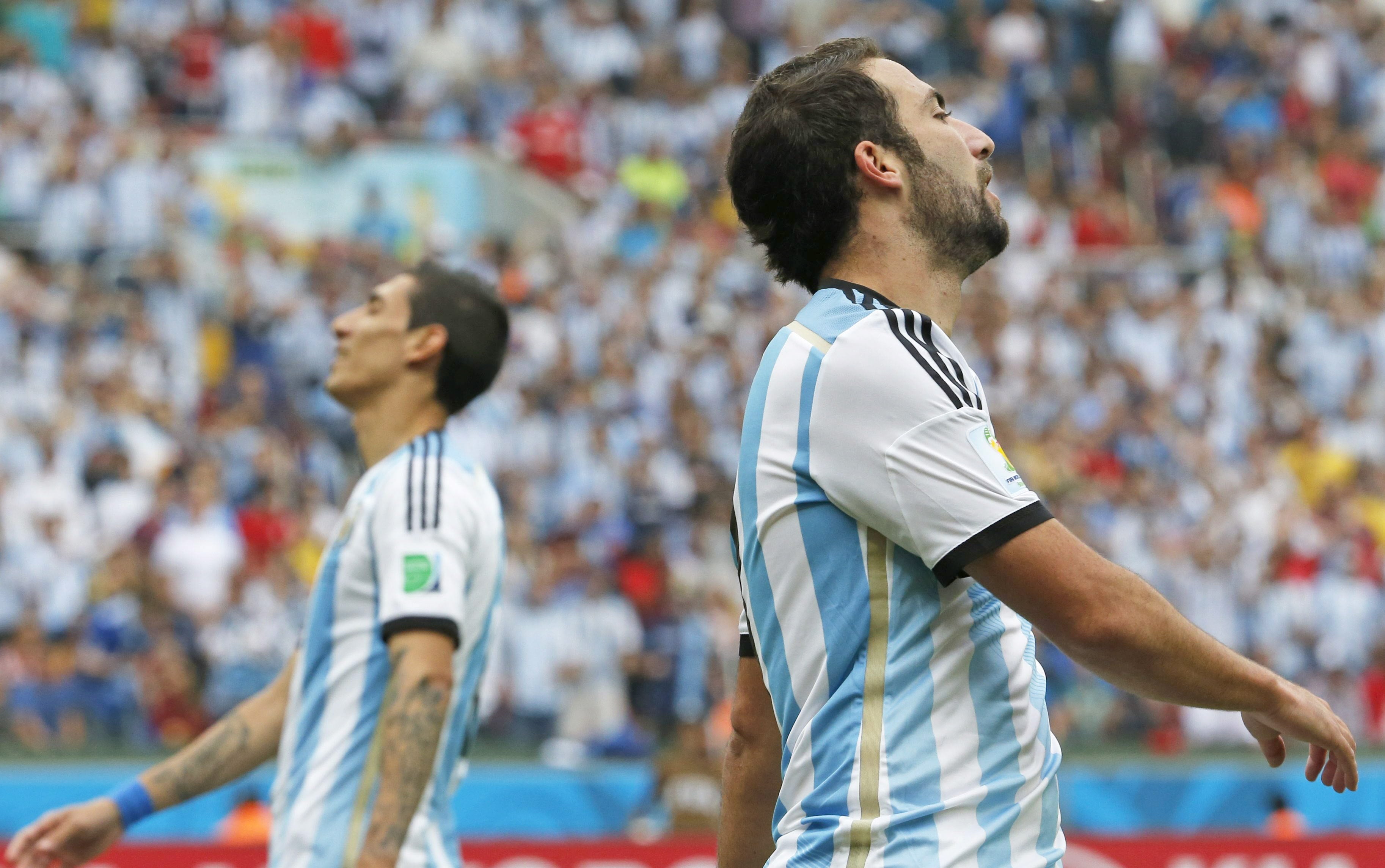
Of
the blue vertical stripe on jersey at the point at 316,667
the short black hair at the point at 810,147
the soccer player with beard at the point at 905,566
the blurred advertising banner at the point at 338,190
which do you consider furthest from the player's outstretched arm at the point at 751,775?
the blurred advertising banner at the point at 338,190

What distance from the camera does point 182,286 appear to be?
14203 millimetres

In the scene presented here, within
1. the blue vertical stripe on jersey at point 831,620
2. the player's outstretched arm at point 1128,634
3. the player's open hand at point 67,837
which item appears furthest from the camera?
the player's open hand at point 67,837

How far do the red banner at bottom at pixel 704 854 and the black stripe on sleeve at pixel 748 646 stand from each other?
206 inches

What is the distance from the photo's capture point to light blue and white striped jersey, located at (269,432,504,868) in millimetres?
3877

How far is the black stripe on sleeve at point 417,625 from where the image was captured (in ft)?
12.6

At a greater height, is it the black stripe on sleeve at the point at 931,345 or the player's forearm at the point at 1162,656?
the black stripe on sleeve at the point at 931,345

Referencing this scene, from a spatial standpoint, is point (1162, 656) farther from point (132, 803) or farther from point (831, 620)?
point (132, 803)

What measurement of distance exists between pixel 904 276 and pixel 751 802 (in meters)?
0.96

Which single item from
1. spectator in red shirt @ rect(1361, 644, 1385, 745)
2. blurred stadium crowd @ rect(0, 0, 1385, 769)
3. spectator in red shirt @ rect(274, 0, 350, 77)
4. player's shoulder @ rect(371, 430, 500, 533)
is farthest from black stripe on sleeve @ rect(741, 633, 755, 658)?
spectator in red shirt @ rect(274, 0, 350, 77)

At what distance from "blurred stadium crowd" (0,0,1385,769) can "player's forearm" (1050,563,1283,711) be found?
773 cm

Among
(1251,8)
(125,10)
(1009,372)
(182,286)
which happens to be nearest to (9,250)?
(182,286)

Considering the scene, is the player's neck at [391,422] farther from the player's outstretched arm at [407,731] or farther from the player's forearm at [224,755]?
the player's outstretched arm at [407,731]

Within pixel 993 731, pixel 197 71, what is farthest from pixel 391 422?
pixel 197 71

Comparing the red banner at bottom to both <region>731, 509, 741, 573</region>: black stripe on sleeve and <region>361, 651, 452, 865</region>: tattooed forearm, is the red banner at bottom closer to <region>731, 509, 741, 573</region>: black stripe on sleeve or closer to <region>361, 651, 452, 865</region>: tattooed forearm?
<region>361, 651, 452, 865</region>: tattooed forearm
